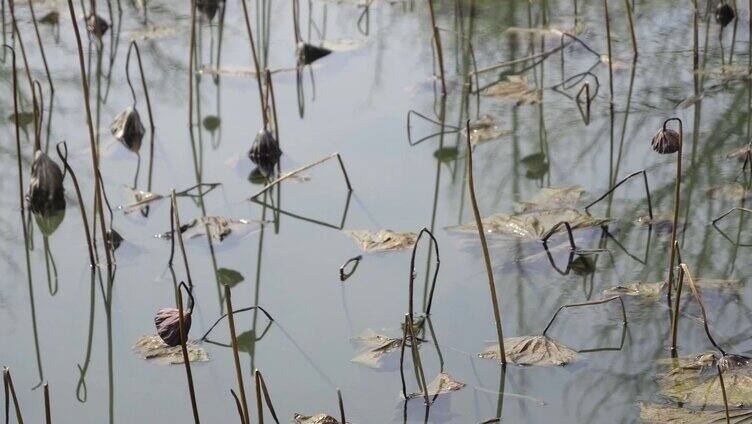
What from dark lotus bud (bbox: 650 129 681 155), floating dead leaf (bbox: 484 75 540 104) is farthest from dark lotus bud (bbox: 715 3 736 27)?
dark lotus bud (bbox: 650 129 681 155)

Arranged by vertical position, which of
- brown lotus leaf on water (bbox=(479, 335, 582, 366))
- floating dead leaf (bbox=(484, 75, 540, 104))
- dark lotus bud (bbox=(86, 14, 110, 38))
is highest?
dark lotus bud (bbox=(86, 14, 110, 38))

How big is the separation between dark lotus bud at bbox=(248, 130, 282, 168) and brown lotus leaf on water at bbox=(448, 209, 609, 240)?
0.61 meters

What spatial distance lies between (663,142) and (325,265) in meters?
0.74

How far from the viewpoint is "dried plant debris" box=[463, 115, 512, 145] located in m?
3.01

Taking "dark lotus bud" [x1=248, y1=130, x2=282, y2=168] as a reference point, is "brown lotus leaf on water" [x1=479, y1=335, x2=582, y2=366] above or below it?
below

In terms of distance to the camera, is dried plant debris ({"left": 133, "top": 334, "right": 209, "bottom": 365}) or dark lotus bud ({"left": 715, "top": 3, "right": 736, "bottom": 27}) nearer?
dried plant debris ({"left": 133, "top": 334, "right": 209, "bottom": 365})

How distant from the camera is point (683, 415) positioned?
70.8 inches

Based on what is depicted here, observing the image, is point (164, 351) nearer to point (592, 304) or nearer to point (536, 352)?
point (536, 352)

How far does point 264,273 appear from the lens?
2.42 metres

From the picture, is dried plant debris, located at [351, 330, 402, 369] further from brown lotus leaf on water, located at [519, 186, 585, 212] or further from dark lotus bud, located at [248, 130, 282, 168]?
dark lotus bud, located at [248, 130, 282, 168]

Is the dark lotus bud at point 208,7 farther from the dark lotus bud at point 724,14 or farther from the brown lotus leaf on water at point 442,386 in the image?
the brown lotus leaf on water at point 442,386

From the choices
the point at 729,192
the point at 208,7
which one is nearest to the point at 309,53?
the point at 208,7

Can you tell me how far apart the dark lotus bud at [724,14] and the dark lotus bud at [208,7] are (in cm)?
176

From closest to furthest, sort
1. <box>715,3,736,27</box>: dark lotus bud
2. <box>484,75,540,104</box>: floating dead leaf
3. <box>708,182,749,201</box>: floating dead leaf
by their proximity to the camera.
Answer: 1. <box>708,182,749,201</box>: floating dead leaf
2. <box>484,75,540,104</box>: floating dead leaf
3. <box>715,3,736,27</box>: dark lotus bud
